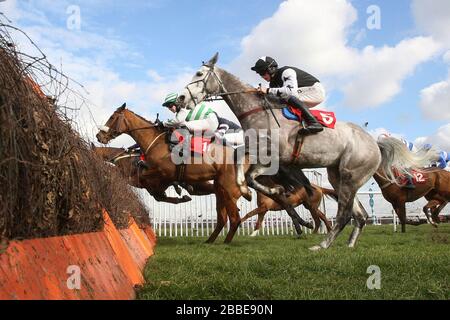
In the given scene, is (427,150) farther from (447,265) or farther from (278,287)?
(278,287)

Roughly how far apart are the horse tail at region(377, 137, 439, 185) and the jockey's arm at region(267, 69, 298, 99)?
2718 millimetres

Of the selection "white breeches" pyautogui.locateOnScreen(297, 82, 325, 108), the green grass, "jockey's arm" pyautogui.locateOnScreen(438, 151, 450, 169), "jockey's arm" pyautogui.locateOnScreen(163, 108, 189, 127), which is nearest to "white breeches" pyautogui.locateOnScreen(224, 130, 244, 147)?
"jockey's arm" pyautogui.locateOnScreen(163, 108, 189, 127)

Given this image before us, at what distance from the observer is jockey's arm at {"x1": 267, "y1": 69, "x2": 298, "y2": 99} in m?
6.74

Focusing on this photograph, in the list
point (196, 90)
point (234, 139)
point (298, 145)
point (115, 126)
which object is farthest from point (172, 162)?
point (298, 145)

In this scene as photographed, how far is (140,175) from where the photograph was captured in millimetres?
8883

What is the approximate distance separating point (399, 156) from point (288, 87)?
123 inches

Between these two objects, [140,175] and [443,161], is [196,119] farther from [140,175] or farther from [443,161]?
[443,161]

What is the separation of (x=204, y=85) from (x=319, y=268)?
4.15m

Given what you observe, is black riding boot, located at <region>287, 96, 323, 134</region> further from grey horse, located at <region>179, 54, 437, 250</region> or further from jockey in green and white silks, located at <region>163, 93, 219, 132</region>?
jockey in green and white silks, located at <region>163, 93, 219, 132</region>

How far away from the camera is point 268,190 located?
6.83 m

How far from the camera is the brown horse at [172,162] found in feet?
28.7

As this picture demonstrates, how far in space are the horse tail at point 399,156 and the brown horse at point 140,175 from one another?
4.15m
